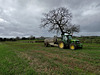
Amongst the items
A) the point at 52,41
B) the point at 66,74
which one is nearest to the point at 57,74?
the point at 66,74

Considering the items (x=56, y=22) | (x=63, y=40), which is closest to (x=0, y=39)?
(x=56, y=22)

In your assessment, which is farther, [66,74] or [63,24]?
[63,24]

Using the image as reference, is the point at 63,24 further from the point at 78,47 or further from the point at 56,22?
the point at 78,47

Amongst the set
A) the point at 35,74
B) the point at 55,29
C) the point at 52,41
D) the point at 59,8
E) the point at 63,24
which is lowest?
the point at 35,74

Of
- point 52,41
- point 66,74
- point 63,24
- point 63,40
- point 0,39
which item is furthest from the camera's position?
point 0,39

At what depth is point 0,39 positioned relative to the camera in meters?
53.4

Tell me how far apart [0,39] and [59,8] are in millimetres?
51688

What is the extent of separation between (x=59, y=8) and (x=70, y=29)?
31.5ft

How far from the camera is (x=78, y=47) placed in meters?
10.9

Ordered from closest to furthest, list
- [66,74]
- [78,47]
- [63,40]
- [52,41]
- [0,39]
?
[66,74] < [78,47] < [63,40] < [52,41] < [0,39]

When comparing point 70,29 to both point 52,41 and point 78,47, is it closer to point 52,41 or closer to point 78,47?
point 52,41

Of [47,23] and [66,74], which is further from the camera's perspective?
[47,23]

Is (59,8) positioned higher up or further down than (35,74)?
higher up

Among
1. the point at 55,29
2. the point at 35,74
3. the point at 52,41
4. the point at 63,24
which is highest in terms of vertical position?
the point at 63,24
